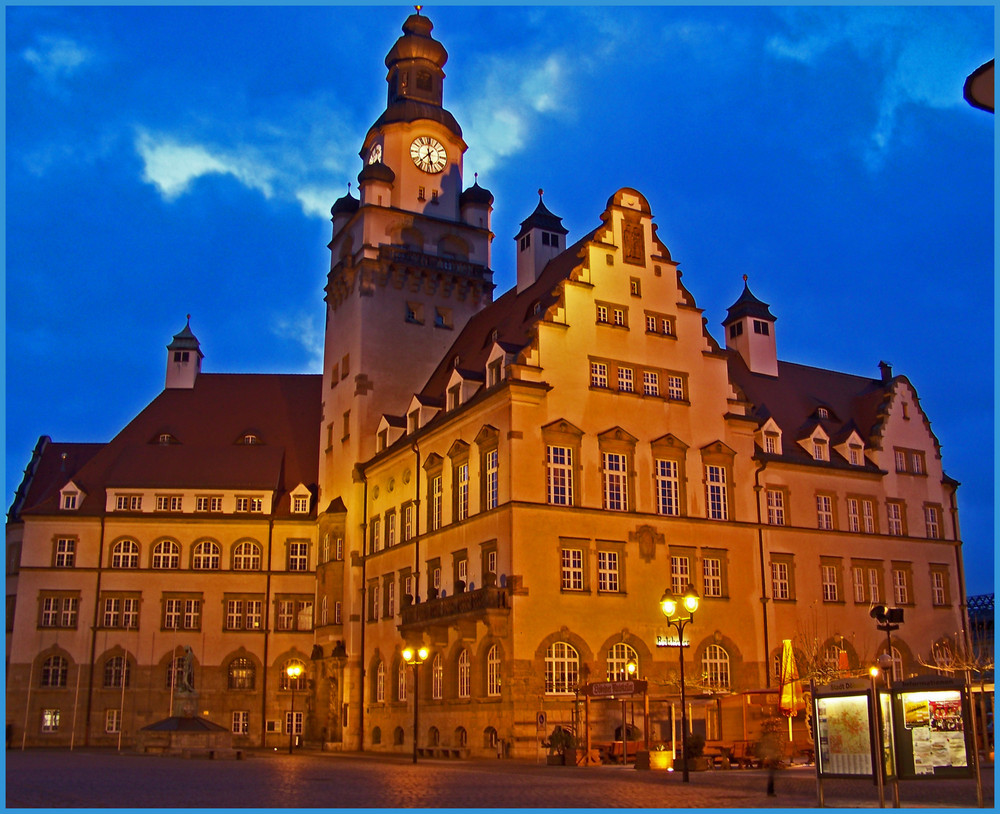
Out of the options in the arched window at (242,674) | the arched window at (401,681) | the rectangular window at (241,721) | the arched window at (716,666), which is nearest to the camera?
the arched window at (716,666)

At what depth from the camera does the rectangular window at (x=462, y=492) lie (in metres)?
48.3

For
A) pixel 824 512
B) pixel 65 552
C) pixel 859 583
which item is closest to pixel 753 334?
pixel 824 512

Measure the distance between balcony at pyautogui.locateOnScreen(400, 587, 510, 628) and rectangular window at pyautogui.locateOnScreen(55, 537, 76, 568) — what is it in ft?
Result: 85.0

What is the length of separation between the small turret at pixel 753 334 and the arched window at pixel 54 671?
42.8m

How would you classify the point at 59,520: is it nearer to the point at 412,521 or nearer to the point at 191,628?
the point at 191,628

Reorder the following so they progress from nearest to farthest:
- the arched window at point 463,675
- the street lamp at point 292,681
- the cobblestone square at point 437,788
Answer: the cobblestone square at point 437,788 → the arched window at point 463,675 → the street lamp at point 292,681

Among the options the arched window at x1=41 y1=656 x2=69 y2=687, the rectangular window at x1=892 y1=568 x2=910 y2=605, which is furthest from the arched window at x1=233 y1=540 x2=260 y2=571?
the rectangular window at x1=892 y1=568 x2=910 y2=605

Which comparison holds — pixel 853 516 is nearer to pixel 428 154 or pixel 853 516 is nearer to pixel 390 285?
pixel 390 285

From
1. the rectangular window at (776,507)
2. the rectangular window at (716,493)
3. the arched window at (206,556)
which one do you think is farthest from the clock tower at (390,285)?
the rectangular window at (776,507)

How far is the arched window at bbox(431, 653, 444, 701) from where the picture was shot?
4806 centimetres

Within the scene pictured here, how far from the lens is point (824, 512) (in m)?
55.7

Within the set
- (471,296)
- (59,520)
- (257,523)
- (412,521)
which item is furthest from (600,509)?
(59,520)

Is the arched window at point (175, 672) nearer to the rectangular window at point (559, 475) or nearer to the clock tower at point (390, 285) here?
the clock tower at point (390, 285)

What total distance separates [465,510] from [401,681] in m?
9.72
